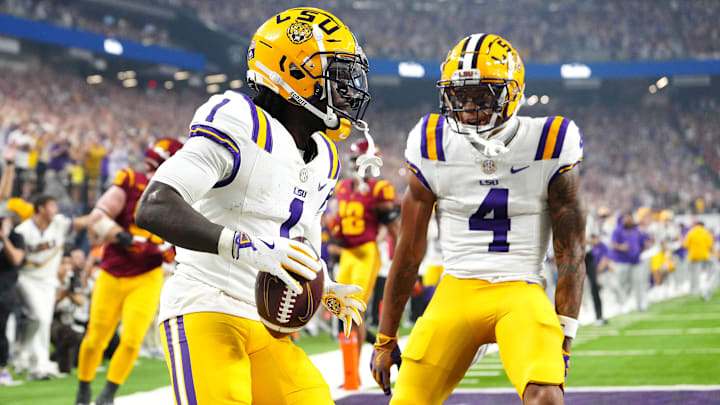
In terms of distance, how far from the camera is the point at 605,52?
34438 mm

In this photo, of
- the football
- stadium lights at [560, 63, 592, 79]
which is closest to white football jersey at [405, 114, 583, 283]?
the football

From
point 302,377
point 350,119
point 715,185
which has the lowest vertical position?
point 715,185

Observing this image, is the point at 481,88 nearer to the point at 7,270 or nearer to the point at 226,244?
the point at 226,244

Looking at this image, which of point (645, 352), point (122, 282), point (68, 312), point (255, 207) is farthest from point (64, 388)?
point (645, 352)

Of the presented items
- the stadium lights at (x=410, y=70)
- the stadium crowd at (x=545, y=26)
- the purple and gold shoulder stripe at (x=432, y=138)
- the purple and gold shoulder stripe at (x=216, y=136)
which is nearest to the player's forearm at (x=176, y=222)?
the purple and gold shoulder stripe at (x=216, y=136)

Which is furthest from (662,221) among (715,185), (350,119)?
(350,119)

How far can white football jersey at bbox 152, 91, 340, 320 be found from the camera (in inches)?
93.4

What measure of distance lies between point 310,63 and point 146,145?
14115 mm

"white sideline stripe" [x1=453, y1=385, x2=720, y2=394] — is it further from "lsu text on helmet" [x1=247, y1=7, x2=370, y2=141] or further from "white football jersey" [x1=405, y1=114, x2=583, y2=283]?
"lsu text on helmet" [x1=247, y1=7, x2=370, y2=141]

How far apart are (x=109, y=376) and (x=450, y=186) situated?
3145mm

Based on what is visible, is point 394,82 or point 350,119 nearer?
point 350,119

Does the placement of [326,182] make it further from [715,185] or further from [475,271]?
[715,185]

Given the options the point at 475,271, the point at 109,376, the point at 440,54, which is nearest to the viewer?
the point at 475,271

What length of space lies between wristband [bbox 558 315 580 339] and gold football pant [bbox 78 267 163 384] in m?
3.17
